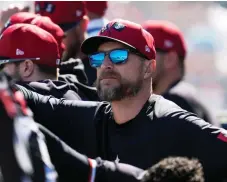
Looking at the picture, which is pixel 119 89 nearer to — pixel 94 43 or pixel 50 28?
pixel 94 43

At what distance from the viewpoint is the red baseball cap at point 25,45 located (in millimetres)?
4621

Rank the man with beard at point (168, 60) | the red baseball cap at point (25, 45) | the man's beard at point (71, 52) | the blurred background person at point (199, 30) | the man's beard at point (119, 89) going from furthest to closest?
1. the blurred background person at point (199, 30)
2. the man's beard at point (71, 52)
3. the man with beard at point (168, 60)
4. the red baseball cap at point (25, 45)
5. the man's beard at point (119, 89)

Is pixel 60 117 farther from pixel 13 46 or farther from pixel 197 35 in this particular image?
pixel 197 35

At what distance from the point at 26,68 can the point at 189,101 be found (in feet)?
4.02

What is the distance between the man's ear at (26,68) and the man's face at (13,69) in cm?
2

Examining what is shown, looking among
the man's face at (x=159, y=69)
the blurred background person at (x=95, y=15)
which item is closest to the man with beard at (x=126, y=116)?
the man's face at (x=159, y=69)

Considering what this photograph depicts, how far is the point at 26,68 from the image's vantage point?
15.5 feet

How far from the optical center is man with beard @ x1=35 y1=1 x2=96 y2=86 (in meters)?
6.02

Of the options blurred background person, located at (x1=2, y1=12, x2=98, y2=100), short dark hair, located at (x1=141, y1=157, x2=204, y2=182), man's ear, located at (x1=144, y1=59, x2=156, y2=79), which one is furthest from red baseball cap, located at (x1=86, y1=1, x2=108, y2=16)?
short dark hair, located at (x1=141, y1=157, x2=204, y2=182)

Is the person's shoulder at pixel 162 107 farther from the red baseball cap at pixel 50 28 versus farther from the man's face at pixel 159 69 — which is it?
the man's face at pixel 159 69

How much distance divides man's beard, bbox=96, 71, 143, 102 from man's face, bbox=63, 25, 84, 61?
2075 mm

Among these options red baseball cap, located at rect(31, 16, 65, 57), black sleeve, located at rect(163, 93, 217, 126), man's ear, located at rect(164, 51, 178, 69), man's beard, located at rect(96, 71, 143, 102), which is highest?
man's beard, located at rect(96, 71, 143, 102)

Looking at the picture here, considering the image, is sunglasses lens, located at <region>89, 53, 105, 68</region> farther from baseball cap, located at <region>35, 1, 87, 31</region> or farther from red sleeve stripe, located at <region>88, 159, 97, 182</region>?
baseball cap, located at <region>35, 1, 87, 31</region>

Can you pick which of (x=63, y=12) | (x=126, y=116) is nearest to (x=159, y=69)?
(x=63, y=12)
